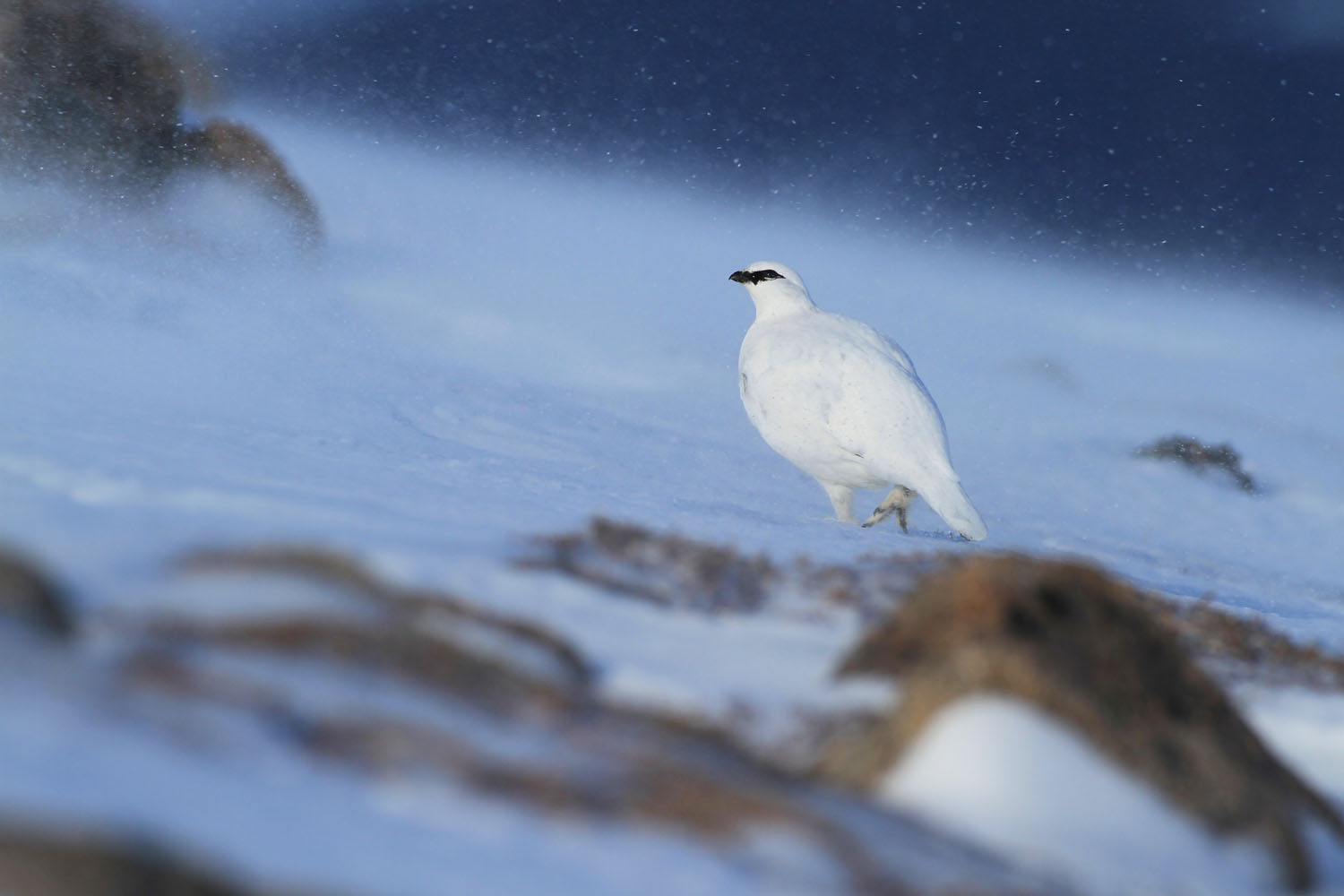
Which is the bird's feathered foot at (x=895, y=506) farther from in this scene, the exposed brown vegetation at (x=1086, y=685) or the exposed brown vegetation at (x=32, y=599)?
the exposed brown vegetation at (x=32, y=599)

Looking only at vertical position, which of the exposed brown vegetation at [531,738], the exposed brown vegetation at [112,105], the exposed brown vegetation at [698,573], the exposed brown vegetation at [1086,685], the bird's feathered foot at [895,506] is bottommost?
the exposed brown vegetation at [531,738]

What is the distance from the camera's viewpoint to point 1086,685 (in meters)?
2.83

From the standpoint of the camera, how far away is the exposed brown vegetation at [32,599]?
2.55m

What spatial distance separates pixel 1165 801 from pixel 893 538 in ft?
12.3

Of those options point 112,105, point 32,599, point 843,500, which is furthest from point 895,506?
point 112,105

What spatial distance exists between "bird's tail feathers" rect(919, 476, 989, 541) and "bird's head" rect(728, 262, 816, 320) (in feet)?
6.57

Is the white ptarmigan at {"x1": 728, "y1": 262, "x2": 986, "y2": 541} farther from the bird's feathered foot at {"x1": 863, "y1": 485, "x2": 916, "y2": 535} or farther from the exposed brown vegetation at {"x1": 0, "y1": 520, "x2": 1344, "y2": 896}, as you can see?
the exposed brown vegetation at {"x1": 0, "y1": 520, "x2": 1344, "y2": 896}

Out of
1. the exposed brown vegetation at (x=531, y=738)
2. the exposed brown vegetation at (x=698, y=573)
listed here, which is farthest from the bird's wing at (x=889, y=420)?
the exposed brown vegetation at (x=531, y=738)

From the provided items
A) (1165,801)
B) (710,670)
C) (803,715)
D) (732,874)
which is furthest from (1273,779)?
(732,874)

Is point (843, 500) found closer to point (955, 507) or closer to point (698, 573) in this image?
point (955, 507)

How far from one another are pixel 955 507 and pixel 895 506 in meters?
0.91

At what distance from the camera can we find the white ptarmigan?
6773mm

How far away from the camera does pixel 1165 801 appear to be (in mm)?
2758

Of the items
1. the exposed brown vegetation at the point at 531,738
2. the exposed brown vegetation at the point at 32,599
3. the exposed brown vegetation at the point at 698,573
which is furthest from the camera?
the exposed brown vegetation at the point at 698,573
